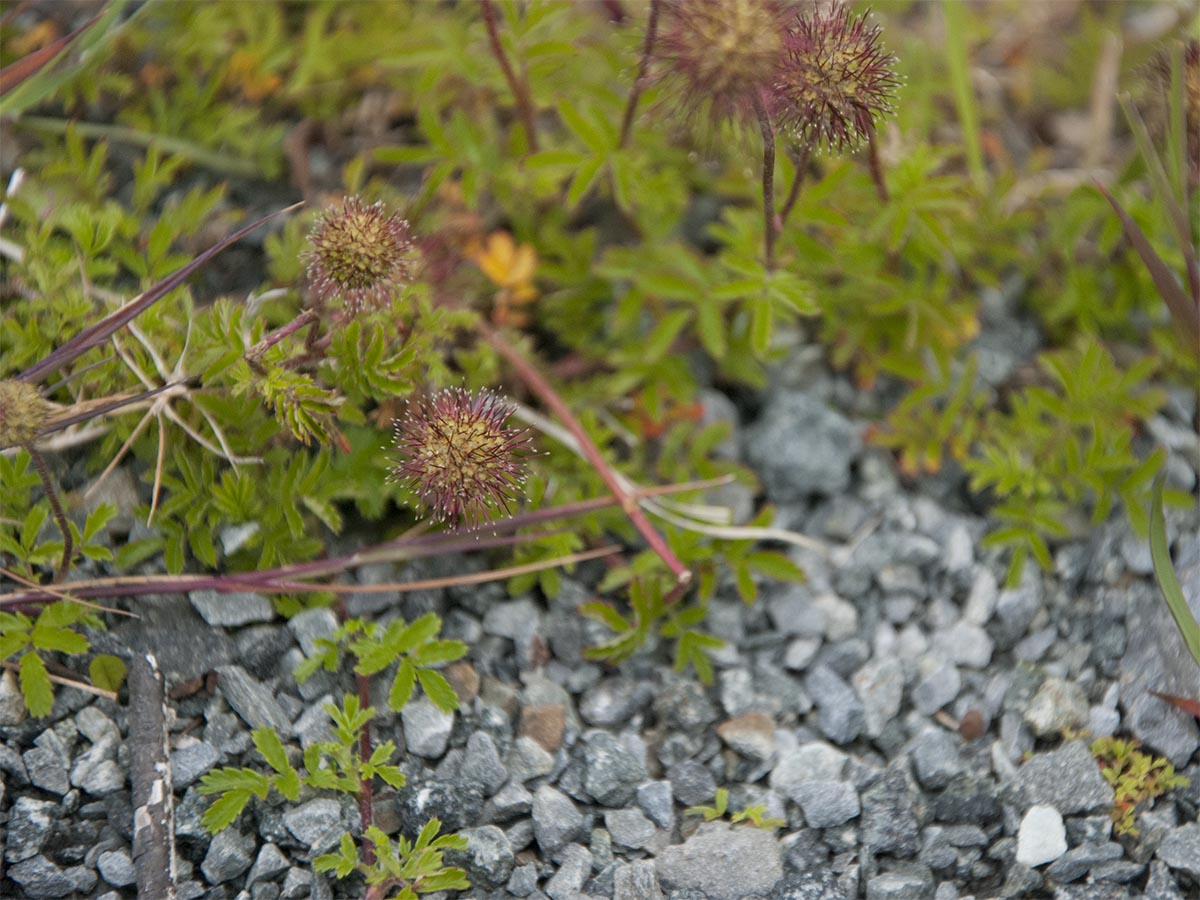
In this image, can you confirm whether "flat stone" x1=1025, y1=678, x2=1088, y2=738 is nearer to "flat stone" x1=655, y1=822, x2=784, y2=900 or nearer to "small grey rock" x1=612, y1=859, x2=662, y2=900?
"flat stone" x1=655, y1=822, x2=784, y2=900

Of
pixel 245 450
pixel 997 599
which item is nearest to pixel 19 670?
pixel 245 450

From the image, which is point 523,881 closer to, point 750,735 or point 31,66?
point 750,735

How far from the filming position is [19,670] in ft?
8.27

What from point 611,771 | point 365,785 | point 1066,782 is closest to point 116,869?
point 365,785

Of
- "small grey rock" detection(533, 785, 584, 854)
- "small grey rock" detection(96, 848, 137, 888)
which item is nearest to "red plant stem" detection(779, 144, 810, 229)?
"small grey rock" detection(533, 785, 584, 854)

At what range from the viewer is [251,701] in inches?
104

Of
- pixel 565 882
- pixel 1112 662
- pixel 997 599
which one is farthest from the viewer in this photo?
pixel 997 599

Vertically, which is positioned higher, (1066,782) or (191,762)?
(191,762)

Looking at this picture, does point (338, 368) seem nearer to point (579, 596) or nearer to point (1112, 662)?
point (579, 596)

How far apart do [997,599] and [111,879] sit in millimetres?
2469

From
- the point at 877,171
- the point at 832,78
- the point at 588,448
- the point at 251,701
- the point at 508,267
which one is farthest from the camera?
the point at 508,267

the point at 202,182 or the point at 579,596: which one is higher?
the point at 202,182

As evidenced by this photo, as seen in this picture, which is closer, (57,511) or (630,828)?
(57,511)

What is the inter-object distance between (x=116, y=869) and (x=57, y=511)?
0.84 meters
